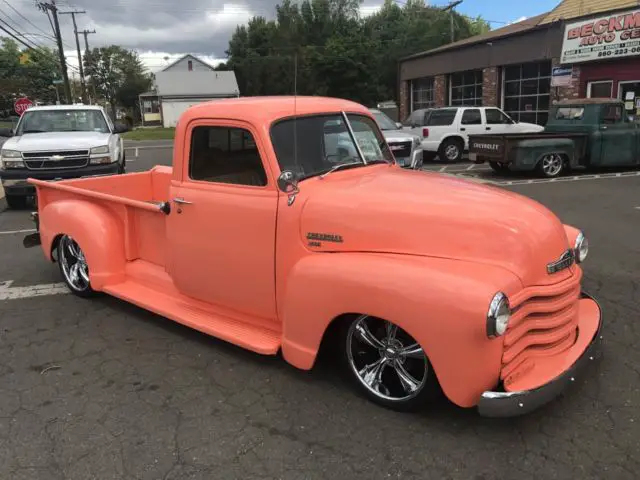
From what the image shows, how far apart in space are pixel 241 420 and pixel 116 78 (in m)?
92.3

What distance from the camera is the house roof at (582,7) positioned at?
62.2ft

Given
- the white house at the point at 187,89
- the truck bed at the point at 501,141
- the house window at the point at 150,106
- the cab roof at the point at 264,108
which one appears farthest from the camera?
the house window at the point at 150,106

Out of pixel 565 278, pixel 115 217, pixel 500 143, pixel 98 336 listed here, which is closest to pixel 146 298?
pixel 98 336

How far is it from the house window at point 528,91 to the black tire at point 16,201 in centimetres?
1908

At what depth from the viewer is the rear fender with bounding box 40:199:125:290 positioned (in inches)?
189

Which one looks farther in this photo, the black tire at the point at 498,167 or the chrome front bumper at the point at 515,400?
the black tire at the point at 498,167

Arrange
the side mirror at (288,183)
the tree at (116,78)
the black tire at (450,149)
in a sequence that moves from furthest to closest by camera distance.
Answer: the tree at (116,78) → the black tire at (450,149) → the side mirror at (288,183)

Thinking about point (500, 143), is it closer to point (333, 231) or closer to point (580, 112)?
point (580, 112)

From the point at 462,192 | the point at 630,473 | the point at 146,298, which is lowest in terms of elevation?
the point at 630,473

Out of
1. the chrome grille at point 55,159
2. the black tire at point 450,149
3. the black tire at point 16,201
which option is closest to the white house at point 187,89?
the black tire at point 450,149

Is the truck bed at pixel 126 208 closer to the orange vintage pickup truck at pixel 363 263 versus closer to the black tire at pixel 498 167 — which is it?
the orange vintage pickup truck at pixel 363 263

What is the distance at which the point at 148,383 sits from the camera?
3.65 metres

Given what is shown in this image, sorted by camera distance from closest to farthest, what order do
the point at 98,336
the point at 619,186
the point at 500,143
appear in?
the point at 98,336 < the point at 619,186 < the point at 500,143

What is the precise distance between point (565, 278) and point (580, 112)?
12877 millimetres
